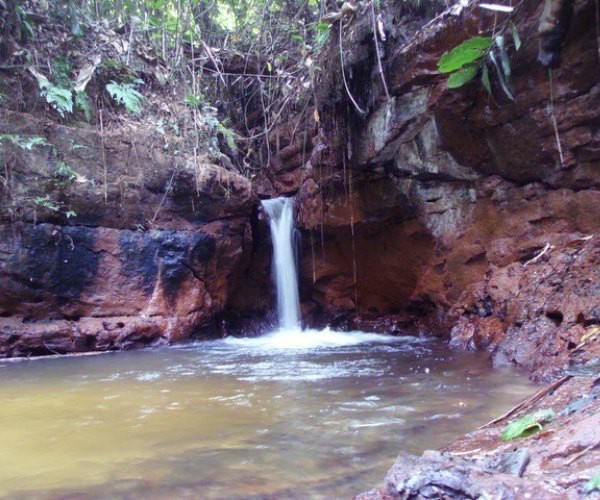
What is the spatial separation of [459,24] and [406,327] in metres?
4.89

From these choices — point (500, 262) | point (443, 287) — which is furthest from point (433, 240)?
point (500, 262)

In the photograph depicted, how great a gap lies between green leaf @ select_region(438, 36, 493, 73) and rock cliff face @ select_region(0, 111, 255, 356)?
5003 millimetres

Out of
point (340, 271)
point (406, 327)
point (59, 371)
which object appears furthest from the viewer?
point (340, 271)

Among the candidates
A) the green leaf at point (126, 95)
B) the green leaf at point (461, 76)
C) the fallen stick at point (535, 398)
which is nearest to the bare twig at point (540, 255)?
the green leaf at point (461, 76)

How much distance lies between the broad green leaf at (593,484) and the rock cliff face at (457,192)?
114 inches

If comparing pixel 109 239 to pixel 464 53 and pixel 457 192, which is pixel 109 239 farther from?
pixel 464 53

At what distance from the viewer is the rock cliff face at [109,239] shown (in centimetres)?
706

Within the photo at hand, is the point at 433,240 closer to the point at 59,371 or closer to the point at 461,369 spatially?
the point at 461,369

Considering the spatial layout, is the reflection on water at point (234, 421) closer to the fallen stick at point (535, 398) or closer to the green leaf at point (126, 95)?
the fallen stick at point (535, 398)

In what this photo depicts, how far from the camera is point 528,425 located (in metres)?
2.33

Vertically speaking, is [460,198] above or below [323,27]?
below

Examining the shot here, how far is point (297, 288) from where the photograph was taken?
9.88m

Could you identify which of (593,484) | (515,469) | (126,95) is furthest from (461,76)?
(126,95)

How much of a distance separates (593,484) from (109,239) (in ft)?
24.3
